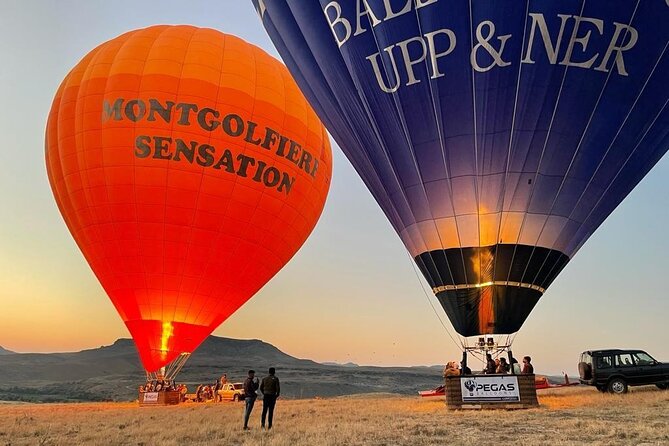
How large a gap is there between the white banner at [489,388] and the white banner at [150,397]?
13.4 m

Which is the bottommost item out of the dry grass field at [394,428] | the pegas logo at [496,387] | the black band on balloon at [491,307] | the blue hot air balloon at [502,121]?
the dry grass field at [394,428]

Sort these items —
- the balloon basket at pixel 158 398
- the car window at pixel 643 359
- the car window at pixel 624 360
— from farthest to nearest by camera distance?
the balloon basket at pixel 158 398
the car window at pixel 624 360
the car window at pixel 643 359

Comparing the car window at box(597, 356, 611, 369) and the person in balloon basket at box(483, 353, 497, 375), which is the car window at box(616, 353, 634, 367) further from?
the person in balloon basket at box(483, 353, 497, 375)

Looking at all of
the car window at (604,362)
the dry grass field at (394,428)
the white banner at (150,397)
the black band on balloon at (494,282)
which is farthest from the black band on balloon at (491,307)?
the white banner at (150,397)

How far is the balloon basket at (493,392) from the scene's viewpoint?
1285 centimetres

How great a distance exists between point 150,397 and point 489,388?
46.7 feet

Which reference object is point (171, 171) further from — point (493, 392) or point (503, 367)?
point (493, 392)

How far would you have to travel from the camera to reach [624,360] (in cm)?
1711

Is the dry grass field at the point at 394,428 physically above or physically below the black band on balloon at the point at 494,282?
below

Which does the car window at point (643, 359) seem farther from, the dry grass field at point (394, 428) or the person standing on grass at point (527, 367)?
the person standing on grass at point (527, 367)

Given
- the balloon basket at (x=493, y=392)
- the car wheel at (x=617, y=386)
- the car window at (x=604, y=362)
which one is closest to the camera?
the balloon basket at (x=493, y=392)

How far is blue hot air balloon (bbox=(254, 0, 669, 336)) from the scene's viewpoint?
464 inches

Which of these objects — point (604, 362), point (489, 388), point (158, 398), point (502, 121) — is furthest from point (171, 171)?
point (604, 362)

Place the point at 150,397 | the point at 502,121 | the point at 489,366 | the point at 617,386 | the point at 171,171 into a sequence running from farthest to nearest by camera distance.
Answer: the point at 150,397 < the point at 171,171 < the point at 617,386 < the point at 489,366 < the point at 502,121
